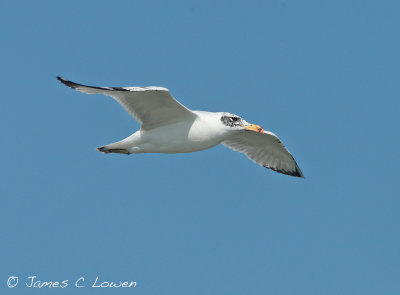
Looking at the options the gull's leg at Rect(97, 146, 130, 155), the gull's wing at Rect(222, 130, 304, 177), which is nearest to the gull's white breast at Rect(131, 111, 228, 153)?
the gull's leg at Rect(97, 146, 130, 155)

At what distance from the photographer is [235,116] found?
1389 cm

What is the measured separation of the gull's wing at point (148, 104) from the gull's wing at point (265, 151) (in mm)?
2496

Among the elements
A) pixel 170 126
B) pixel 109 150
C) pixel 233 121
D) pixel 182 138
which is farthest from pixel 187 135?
pixel 109 150

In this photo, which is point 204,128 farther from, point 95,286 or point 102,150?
point 95,286

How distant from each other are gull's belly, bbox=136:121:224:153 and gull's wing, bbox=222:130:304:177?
215 cm

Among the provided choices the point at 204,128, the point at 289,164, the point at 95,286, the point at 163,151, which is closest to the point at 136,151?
the point at 163,151

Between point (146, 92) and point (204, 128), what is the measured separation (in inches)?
52.6

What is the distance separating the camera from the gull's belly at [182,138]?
1374 cm

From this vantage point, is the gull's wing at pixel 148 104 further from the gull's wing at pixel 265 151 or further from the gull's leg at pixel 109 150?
→ the gull's wing at pixel 265 151

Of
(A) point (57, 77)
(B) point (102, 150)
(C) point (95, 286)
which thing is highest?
(A) point (57, 77)

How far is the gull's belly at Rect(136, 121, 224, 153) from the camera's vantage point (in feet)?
45.1

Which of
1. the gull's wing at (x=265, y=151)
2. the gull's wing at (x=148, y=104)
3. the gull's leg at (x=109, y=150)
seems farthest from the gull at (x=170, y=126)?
the gull's wing at (x=265, y=151)

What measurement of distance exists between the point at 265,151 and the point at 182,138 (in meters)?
3.22

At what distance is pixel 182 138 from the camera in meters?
13.8
